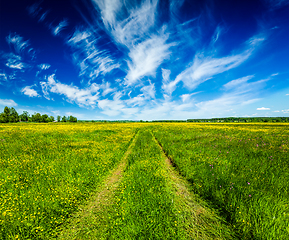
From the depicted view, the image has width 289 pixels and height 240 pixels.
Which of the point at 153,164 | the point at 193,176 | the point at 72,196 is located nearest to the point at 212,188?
the point at 193,176

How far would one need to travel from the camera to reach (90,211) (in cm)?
366

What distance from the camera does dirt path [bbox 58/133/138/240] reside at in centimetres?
301

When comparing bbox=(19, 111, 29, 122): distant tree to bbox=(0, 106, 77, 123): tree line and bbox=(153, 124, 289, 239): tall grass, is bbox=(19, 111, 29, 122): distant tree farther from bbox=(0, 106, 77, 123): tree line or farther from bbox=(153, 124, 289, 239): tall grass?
bbox=(153, 124, 289, 239): tall grass

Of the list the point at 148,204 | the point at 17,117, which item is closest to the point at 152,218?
the point at 148,204

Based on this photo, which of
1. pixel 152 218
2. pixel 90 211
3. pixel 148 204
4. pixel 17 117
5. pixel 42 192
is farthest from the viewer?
pixel 17 117

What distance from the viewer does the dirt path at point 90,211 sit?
3008 millimetres

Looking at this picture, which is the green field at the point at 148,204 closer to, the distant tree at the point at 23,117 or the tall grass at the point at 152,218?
the tall grass at the point at 152,218

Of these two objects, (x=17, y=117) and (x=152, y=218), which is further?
(x=17, y=117)

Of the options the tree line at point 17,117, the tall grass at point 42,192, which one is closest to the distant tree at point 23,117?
the tree line at point 17,117

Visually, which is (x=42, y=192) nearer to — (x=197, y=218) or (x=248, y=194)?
(x=197, y=218)

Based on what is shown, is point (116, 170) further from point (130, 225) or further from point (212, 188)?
point (212, 188)

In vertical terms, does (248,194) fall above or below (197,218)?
above

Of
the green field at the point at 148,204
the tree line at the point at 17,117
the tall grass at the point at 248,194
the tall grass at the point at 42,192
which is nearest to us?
the tall grass at the point at 248,194

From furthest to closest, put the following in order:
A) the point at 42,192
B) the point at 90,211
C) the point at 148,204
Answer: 1. the point at 42,192
2. the point at 148,204
3. the point at 90,211
